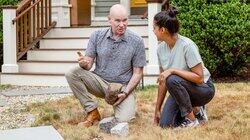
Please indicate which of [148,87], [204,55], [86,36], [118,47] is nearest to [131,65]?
[118,47]

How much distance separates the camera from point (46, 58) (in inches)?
419

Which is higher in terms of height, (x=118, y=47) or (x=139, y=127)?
(x=118, y=47)

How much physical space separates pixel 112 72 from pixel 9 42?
15.5ft

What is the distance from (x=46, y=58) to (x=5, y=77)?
948mm

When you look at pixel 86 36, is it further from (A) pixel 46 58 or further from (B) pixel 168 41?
(B) pixel 168 41

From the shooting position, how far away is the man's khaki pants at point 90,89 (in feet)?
18.4

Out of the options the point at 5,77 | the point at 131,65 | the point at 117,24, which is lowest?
the point at 5,77

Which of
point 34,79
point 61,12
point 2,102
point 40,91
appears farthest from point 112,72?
point 61,12

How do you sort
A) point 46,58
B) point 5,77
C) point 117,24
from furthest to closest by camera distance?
1. point 46,58
2. point 5,77
3. point 117,24

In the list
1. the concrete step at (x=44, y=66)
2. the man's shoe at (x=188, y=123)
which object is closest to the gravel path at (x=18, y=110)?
Result: the concrete step at (x=44, y=66)

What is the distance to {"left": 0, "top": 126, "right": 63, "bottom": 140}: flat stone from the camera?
5102mm

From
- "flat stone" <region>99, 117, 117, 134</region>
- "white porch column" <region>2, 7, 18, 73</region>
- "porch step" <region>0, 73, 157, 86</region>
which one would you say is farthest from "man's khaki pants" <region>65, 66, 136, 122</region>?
"white porch column" <region>2, 7, 18, 73</region>

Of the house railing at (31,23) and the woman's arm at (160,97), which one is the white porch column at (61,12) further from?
the woman's arm at (160,97)

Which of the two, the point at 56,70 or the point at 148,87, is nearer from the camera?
the point at 148,87
